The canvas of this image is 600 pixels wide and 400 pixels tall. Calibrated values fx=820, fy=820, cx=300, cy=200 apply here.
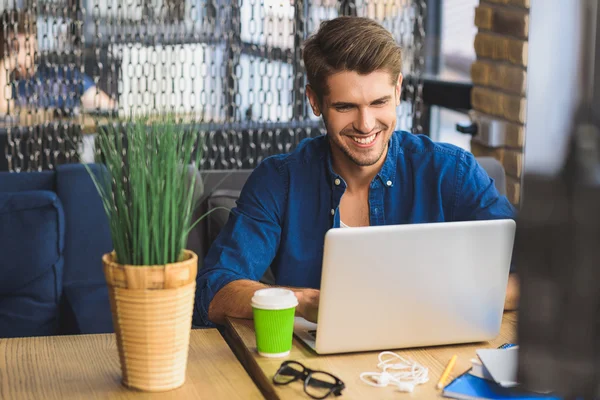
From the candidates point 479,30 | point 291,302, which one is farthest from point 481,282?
point 479,30

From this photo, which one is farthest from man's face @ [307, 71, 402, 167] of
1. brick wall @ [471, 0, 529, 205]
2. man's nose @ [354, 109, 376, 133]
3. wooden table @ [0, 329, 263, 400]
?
brick wall @ [471, 0, 529, 205]

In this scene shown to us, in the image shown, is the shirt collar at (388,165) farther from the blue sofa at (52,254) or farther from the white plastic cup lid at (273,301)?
the blue sofa at (52,254)

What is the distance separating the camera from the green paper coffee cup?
57.3 inches

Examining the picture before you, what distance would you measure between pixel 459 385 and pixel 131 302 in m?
0.56

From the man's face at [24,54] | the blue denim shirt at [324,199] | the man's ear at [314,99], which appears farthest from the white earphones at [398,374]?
the man's face at [24,54]

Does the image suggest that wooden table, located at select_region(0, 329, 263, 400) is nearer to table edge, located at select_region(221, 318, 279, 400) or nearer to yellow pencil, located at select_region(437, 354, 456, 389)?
table edge, located at select_region(221, 318, 279, 400)

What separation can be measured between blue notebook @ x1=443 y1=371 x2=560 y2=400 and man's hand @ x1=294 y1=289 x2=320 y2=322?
1.10 feet

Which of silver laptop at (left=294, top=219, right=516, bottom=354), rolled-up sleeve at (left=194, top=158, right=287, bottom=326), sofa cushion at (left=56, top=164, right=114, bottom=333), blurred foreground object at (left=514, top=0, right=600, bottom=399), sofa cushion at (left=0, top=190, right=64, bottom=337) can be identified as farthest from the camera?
sofa cushion at (left=56, top=164, right=114, bottom=333)

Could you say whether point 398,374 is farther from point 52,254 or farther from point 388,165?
point 52,254

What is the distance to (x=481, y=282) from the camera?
149 centimetres

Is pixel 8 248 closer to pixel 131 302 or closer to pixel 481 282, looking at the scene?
pixel 131 302

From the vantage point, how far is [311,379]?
1370 mm

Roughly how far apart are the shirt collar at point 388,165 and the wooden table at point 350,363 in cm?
58

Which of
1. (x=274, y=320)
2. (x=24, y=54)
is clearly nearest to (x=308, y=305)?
(x=274, y=320)
